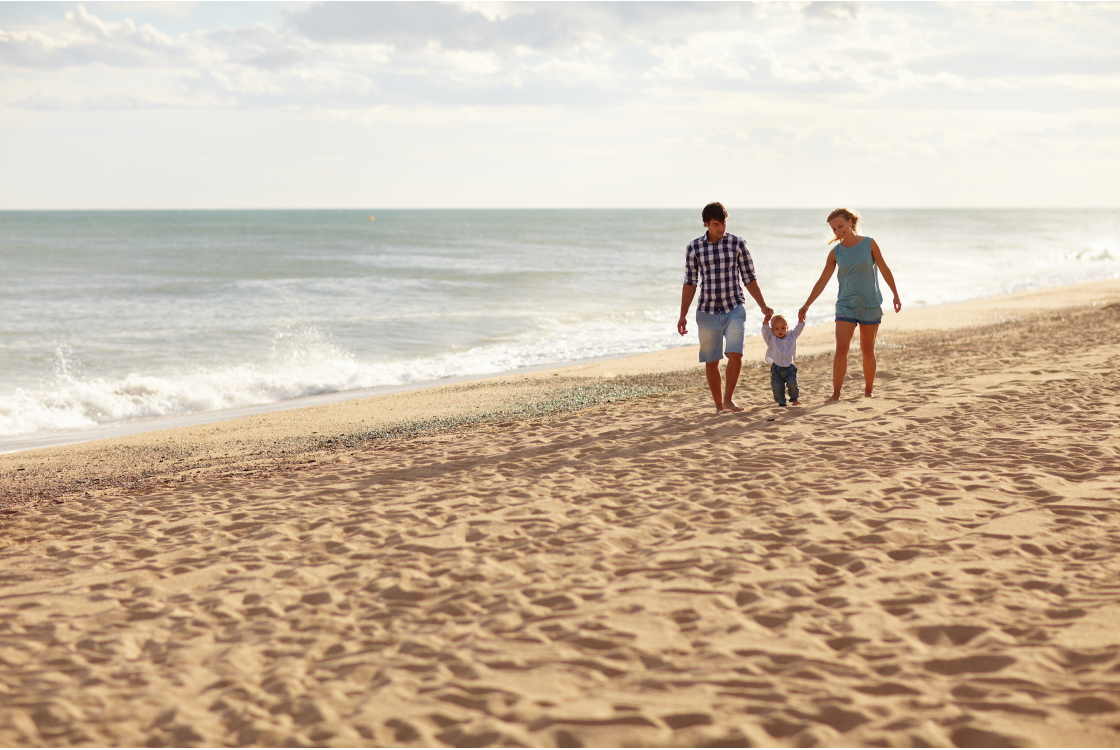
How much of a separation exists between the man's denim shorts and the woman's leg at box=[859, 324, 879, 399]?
3.79 ft

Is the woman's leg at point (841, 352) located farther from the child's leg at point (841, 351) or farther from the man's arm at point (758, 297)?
the man's arm at point (758, 297)

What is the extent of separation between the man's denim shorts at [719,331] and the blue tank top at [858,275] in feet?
3.05

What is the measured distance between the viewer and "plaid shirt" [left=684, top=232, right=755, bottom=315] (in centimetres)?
657

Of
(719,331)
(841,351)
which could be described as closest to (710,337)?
(719,331)

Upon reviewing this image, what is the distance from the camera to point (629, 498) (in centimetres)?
509

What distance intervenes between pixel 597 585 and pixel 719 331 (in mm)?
3489

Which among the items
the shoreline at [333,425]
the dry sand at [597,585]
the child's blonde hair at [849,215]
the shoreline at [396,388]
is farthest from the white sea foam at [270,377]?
the child's blonde hair at [849,215]

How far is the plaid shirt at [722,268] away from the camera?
21.6ft

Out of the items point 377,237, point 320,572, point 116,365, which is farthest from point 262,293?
point 377,237

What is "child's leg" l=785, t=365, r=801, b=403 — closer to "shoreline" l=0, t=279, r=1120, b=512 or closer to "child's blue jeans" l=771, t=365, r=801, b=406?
"child's blue jeans" l=771, t=365, r=801, b=406

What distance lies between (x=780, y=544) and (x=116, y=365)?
14.8 meters

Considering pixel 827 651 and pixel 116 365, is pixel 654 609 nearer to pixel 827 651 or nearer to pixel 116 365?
pixel 827 651

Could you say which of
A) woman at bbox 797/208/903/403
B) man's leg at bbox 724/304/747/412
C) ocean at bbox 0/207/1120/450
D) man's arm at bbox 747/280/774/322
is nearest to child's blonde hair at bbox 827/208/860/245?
woman at bbox 797/208/903/403

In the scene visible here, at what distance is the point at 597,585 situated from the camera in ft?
12.5
